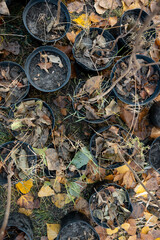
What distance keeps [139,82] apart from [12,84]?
1060mm

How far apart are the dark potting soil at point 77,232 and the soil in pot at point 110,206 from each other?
0.38 ft

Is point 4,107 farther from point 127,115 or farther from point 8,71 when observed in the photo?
point 127,115

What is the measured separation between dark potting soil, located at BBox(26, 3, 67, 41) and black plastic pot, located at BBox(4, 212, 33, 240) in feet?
4.92

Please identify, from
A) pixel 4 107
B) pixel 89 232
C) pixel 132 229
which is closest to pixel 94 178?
pixel 89 232

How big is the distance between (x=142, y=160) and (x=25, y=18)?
157 cm

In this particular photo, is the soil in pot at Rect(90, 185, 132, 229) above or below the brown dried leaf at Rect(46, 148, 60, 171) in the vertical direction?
below

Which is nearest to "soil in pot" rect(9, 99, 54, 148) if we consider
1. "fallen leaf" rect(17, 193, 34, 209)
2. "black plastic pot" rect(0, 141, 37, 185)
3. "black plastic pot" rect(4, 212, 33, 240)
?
"black plastic pot" rect(0, 141, 37, 185)

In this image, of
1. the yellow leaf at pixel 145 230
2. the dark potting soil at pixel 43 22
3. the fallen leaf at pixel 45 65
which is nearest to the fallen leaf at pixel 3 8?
the dark potting soil at pixel 43 22

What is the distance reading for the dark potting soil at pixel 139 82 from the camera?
170 cm

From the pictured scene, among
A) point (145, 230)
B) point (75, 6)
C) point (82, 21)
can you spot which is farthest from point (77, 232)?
point (75, 6)

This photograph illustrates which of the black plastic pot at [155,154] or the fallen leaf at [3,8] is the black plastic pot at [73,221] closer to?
the black plastic pot at [155,154]

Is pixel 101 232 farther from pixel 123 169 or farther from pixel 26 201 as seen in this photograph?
pixel 26 201

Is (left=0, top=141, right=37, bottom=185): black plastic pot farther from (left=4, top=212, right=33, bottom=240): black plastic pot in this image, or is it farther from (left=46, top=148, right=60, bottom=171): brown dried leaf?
(left=4, top=212, right=33, bottom=240): black plastic pot

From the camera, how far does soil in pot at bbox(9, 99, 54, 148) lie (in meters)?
1.53
